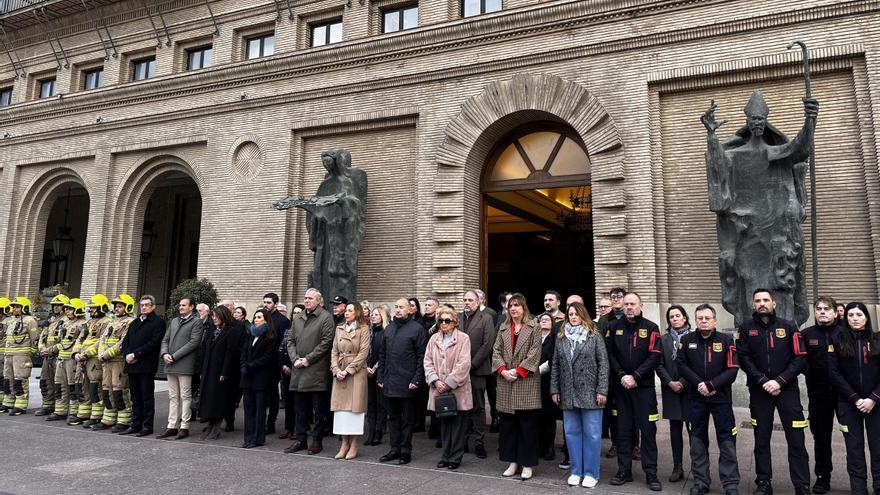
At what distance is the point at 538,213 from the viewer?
18234 millimetres

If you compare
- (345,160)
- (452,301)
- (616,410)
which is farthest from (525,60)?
(616,410)

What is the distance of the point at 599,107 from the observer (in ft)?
39.3

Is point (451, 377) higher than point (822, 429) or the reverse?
higher

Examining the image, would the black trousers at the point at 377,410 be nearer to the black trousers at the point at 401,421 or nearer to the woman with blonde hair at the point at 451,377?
the black trousers at the point at 401,421

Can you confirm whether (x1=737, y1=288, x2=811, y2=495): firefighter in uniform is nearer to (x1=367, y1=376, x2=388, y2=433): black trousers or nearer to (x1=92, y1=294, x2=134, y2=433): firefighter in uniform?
(x1=367, y1=376, x2=388, y2=433): black trousers

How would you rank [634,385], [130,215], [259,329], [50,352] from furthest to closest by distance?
[130,215] < [50,352] < [259,329] < [634,385]

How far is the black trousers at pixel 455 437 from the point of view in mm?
6469

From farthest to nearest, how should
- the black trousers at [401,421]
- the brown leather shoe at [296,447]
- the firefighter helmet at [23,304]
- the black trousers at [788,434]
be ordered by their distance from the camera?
the firefighter helmet at [23,304], the brown leather shoe at [296,447], the black trousers at [401,421], the black trousers at [788,434]

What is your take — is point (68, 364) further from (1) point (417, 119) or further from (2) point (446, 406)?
(1) point (417, 119)

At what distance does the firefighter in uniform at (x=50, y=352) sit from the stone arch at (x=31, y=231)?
11507 millimetres

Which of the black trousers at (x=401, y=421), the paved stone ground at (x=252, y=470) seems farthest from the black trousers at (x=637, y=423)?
the black trousers at (x=401, y=421)

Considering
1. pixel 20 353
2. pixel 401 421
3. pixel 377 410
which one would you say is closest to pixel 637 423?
pixel 401 421

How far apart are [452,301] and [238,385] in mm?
5371

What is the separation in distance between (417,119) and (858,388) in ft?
34.4
